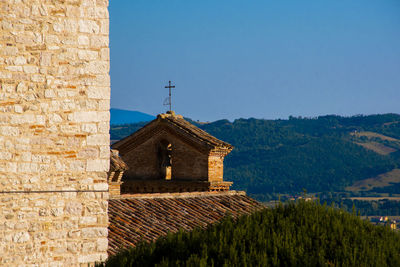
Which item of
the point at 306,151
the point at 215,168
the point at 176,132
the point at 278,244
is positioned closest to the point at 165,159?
the point at 176,132

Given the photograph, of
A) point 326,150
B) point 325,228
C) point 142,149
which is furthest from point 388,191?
point 325,228

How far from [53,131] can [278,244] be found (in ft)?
11.0

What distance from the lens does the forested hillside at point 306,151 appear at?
152625mm

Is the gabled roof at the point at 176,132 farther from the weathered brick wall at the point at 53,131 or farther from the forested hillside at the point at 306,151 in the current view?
the forested hillside at the point at 306,151

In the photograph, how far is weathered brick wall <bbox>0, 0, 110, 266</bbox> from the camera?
8414mm

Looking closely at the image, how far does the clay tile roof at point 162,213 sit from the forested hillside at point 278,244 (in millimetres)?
2859

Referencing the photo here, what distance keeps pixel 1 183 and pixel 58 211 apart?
83 centimetres

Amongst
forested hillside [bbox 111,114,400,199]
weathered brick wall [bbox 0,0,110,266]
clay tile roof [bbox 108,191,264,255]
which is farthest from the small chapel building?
forested hillside [bbox 111,114,400,199]

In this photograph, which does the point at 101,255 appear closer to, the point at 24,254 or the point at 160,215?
the point at 24,254

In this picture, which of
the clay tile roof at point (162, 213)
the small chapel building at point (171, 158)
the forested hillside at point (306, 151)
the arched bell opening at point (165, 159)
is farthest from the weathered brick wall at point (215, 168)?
the forested hillside at point (306, 151)

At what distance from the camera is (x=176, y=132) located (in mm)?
23031

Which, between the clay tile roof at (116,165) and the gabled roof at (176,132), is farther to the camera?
the gabled roof at (176,132)

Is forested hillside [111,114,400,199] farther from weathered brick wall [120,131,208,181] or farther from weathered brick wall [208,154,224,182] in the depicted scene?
weathered brick wall [208,154,224,182]

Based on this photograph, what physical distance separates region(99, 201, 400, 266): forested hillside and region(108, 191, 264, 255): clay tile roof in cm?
286
